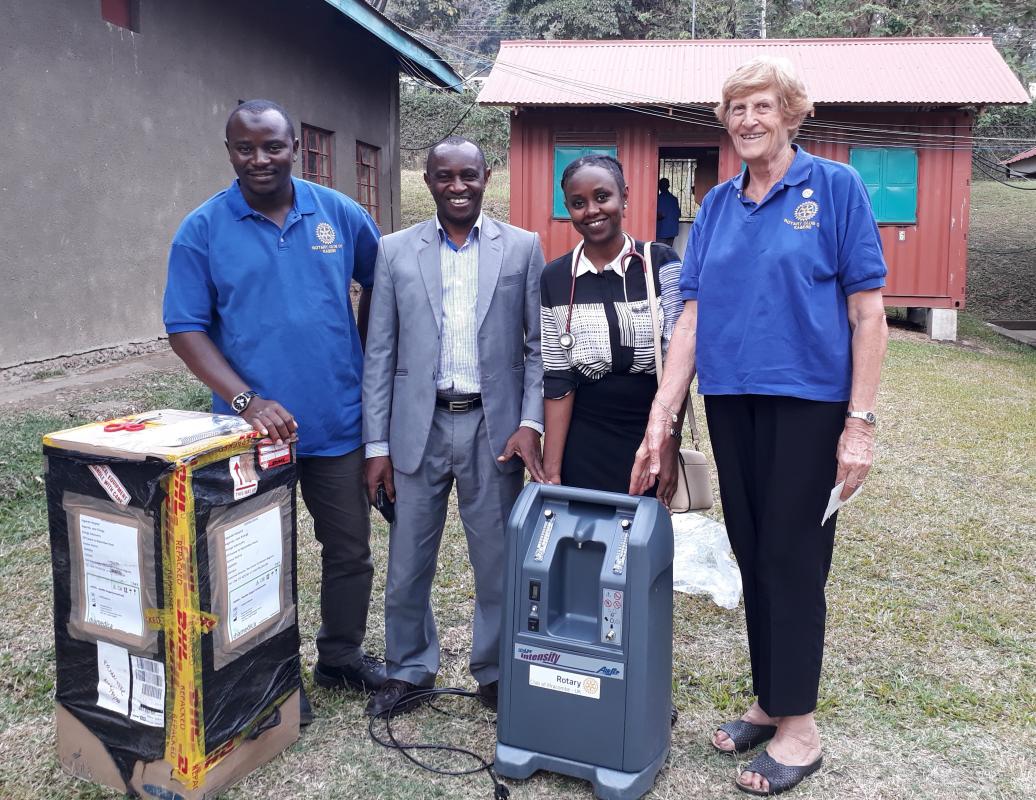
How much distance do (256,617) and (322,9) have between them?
9.81 m

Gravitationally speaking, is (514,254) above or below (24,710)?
above

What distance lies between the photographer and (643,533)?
2389 millimetres

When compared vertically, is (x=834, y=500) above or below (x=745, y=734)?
above

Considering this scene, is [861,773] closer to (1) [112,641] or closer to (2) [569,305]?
(2) [569,305]

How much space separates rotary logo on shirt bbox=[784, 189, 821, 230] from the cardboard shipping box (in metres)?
1.52

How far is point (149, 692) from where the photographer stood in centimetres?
235

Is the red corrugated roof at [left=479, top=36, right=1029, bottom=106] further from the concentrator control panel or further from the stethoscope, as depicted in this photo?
the concentrator control panel

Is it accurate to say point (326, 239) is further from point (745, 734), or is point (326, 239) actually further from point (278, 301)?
point (745, 734)

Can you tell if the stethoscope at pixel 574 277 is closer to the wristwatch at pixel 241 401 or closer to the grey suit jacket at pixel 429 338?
the grey suit jacket at pixel 429 338

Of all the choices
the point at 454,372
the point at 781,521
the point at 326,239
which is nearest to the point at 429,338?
the point at 454,372

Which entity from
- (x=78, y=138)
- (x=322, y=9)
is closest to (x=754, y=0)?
(x=322, y=9)

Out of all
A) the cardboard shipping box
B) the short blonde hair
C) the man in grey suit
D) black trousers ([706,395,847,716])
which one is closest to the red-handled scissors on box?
the cardboard shipping box

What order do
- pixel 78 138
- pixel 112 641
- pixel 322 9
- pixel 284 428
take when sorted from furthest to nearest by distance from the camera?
pixel 322 9 → pixel 78 138 → pixel 284 428 → pixel 112 641

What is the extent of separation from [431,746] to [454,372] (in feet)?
3.68
